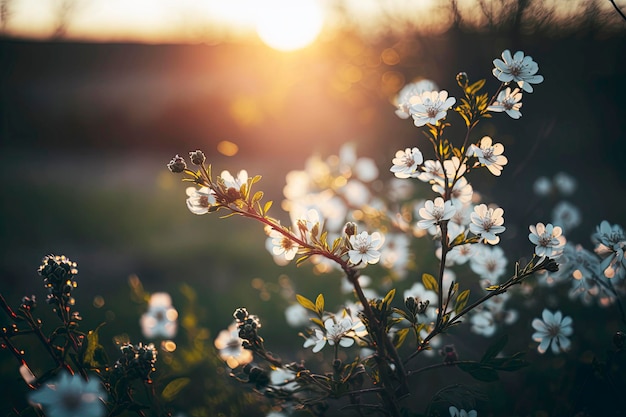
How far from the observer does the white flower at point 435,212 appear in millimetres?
874

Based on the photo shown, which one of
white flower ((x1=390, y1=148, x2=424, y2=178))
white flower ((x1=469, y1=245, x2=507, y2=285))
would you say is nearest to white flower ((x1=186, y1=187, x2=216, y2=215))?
white flower ((x1=390, y1=148, x2=424, y2=178))

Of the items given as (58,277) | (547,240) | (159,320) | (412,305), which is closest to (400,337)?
(412,305)

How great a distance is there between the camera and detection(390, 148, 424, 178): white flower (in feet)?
3.04

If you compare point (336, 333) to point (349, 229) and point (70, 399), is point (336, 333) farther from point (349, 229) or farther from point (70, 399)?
point (70, 399)

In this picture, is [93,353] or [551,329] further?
[551,329]

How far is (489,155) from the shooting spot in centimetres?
91

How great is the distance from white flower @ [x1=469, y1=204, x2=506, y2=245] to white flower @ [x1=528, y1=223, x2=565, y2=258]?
0.06m

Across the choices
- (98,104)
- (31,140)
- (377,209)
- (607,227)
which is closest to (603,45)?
(377,209)

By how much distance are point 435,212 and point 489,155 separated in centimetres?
15

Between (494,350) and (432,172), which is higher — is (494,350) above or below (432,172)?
below

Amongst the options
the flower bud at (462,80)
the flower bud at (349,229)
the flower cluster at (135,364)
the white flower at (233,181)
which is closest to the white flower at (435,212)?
the flower bud at (349,229)

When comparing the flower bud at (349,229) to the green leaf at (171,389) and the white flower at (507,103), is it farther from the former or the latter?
A: the green leaf at (171,389)

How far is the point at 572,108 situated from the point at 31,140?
7.46 metres

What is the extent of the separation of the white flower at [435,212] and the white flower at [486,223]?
0.06m
